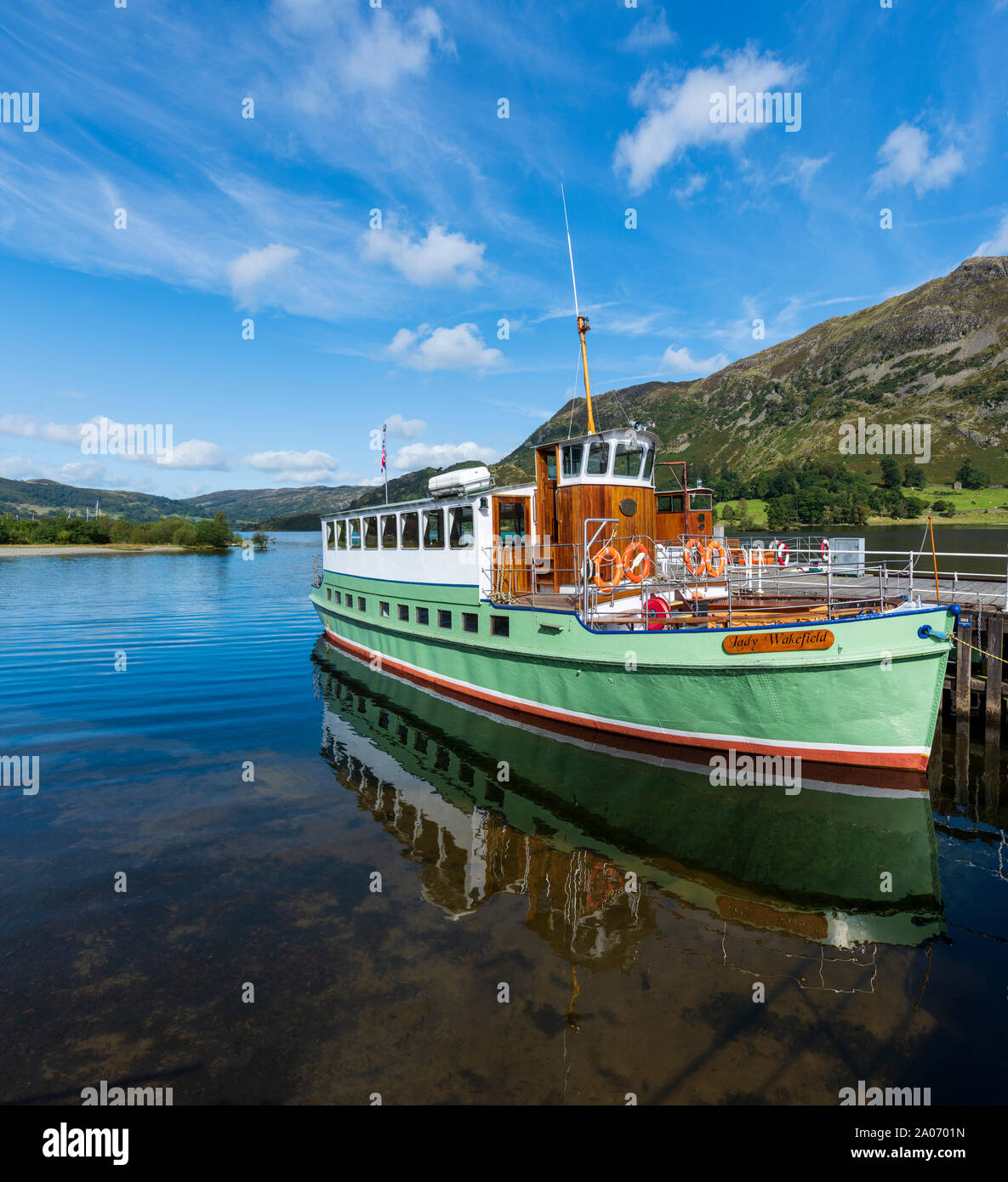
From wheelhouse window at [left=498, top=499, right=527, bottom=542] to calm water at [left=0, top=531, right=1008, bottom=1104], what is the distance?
Result: 5.36 metres

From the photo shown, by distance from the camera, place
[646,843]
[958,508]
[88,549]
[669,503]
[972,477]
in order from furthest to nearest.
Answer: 1. [972,477]
2. [88,549]
3. [958,508]
4. [669,503]
5. [646,843]

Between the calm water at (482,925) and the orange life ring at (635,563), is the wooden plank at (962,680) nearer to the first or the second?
the calm water at (482,925)

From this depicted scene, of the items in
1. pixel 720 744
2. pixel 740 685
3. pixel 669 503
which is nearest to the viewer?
pixel 740 685

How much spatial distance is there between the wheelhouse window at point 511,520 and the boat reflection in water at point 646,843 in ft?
17.8

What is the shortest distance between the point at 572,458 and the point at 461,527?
12.4 feet

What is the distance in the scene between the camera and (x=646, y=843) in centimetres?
946

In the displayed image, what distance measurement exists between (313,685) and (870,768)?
16096 millimetres

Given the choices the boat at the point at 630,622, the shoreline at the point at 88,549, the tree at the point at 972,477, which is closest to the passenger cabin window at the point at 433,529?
the boat at the point at 630,622

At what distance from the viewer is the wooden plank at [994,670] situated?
45.4ft

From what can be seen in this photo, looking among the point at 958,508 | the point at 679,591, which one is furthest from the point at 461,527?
the point at 958,508

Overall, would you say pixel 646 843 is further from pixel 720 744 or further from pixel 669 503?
pixel 669 503

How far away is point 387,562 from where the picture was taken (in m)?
20.3
